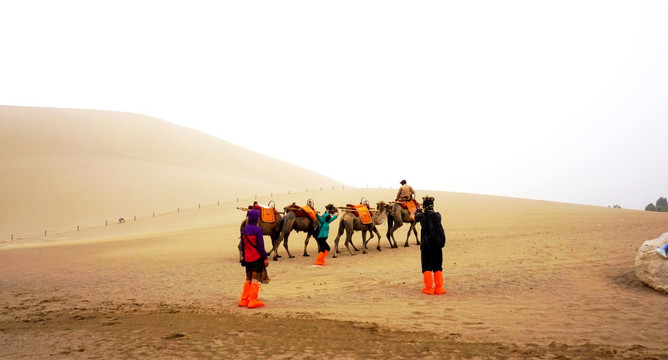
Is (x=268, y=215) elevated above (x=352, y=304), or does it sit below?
above

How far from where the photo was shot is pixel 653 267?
8828 mm

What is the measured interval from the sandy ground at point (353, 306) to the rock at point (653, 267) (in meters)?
0.34

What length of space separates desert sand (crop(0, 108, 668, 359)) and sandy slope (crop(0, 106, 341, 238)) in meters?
21.1

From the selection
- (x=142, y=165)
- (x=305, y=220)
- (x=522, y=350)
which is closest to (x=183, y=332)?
(x=522, y=350)

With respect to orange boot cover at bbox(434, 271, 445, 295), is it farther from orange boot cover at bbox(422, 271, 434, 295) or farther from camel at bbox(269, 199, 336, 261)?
camel at bbox(269, 199, 336, 261)

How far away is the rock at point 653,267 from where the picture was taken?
8680 mm

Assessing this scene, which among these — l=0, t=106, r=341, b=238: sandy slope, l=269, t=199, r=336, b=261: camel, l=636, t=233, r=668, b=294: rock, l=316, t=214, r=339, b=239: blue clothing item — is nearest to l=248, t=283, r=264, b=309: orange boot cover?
l=316, t=214, r=339, b=239: blue clothing item

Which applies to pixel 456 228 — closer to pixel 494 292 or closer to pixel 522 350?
pixel 494 292

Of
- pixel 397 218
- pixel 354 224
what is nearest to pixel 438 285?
pixel 354 224

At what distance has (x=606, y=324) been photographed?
22.3 ft

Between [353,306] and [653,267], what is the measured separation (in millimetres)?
6285

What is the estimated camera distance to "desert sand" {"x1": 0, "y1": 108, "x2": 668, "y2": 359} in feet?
19.5

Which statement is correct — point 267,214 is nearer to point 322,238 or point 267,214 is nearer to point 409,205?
point 322,238

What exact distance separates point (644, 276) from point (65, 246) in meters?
23.4
